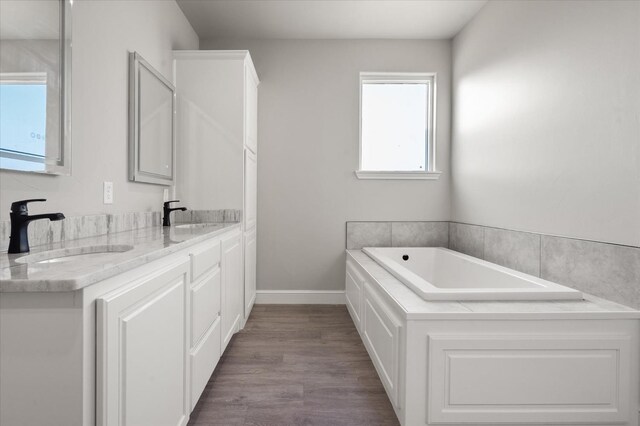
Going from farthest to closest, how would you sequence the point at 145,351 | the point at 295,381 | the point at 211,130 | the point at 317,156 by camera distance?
the point at 317,156 → the point at 211,130 → the point at 295,381 → the point at 145,351

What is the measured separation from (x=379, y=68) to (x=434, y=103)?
2.18 feet

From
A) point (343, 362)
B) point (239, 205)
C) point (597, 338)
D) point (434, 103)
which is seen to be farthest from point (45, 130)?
point (434, 103)

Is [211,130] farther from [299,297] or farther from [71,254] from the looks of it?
[299,297]

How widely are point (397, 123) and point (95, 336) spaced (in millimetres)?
3335

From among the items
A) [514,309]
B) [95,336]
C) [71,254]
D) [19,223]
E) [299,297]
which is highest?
[19,223]

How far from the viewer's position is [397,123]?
3615mm

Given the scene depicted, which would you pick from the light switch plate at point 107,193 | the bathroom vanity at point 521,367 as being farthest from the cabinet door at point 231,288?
the bathroom vanity at point 521,367

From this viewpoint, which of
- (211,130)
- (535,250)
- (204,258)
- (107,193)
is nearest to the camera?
(204,258)

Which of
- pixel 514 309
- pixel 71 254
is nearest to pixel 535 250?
pixel 514 309

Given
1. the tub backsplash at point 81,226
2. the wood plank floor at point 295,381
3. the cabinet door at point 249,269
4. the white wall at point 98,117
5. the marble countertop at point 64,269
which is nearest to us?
the marble countertop at point 64,269

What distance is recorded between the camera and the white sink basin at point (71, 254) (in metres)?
1.07

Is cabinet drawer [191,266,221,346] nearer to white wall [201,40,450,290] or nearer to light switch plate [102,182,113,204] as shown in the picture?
light switch plate [102,182,113,204]

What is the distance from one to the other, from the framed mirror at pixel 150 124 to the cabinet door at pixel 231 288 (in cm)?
68

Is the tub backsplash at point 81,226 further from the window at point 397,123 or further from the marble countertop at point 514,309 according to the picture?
the window at point 397,123
